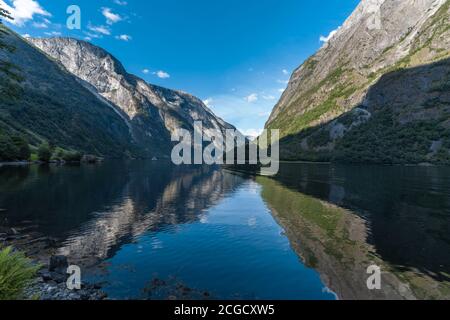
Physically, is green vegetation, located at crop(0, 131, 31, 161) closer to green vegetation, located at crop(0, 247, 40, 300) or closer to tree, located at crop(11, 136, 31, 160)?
tree, located at crop(11, 136, 31, 160)

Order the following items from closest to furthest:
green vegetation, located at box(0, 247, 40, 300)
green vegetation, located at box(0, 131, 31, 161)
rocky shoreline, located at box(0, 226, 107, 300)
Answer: green vegetation, located at box(0, 247, 40, 300) → rocky shoreline, located at box(0, 226, 107, 300) → green vegetation, located at box(0, 131, 31, 161)

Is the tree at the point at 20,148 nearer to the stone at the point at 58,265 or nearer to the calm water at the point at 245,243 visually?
the calm water at the point at 245,243

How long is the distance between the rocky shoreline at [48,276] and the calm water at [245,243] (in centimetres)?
79

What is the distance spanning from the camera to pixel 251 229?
41.2 meters

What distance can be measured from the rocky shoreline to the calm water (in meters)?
0.79

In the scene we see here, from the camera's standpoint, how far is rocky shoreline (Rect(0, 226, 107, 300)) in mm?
18587

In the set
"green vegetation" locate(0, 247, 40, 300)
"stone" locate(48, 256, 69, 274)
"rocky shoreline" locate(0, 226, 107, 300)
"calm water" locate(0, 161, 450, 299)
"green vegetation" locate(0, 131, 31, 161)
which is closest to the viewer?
"green vegetation" locate(0, 247, 40, 300)

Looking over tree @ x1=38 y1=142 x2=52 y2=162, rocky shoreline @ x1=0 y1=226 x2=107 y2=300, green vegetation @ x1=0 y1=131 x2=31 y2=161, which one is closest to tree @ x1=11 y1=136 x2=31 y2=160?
green vegetation @ x1=0 y1=131 x2=31 y2=161

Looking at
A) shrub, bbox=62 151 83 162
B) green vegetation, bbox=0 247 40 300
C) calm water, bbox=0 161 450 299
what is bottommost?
calm water, bbox=0 161 450 299

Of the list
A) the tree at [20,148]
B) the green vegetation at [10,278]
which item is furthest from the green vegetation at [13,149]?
the green vegetation at [10,278]

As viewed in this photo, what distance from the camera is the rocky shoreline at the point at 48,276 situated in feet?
61.0
